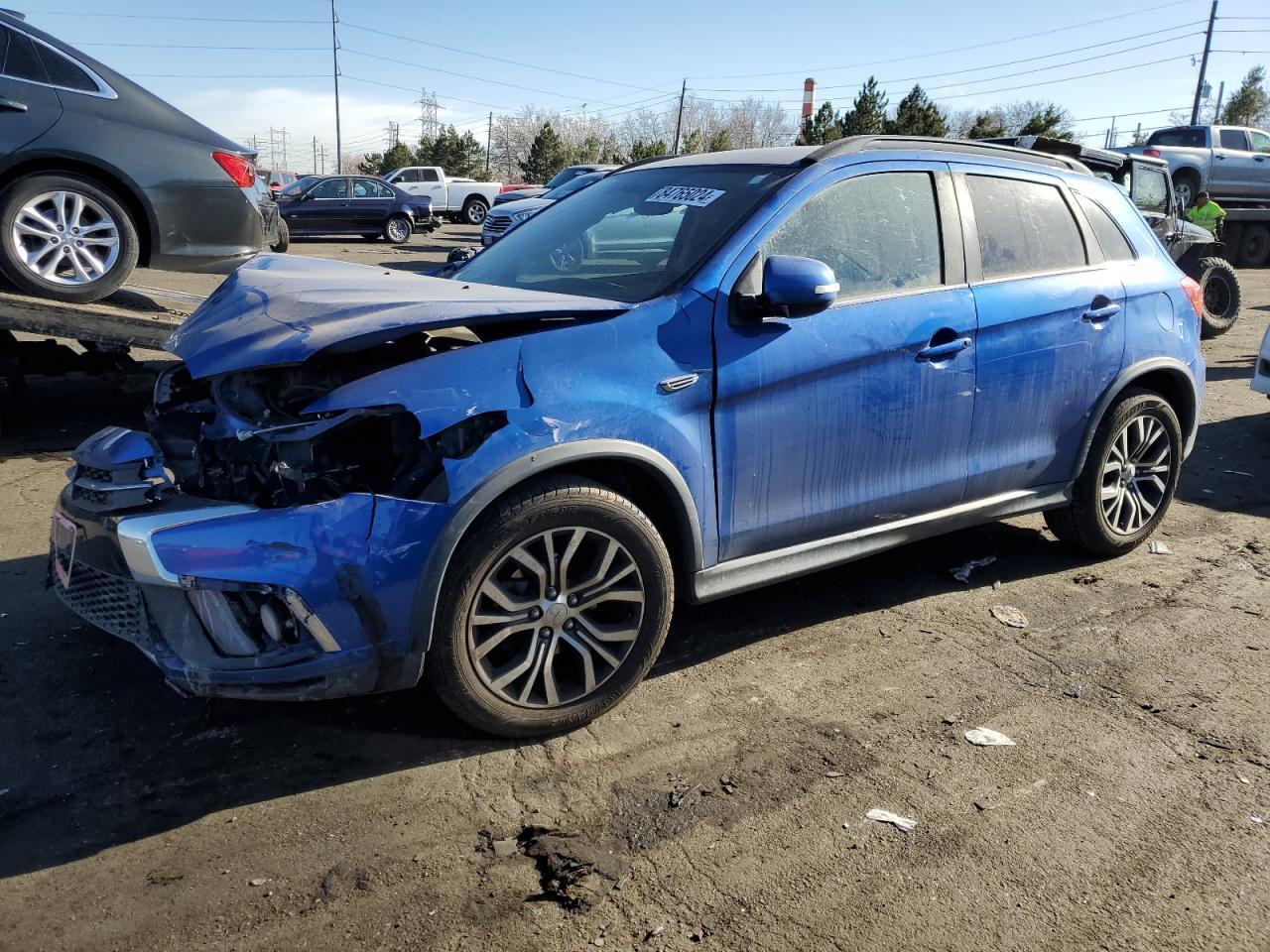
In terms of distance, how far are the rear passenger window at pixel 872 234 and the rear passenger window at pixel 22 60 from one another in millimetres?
4910

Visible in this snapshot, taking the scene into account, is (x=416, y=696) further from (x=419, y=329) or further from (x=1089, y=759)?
(x=1089, y=759)

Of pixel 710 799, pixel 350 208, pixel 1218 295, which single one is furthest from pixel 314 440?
pixel 350 208

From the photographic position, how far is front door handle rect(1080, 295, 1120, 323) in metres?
4.38

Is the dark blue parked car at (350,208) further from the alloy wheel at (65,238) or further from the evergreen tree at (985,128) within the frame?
the alloy wheel at (65,238)

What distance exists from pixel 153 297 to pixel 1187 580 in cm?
632

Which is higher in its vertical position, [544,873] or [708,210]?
[708,210]

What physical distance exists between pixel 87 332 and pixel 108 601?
341 cm

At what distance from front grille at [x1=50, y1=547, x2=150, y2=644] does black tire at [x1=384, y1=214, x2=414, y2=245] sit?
2402 cm

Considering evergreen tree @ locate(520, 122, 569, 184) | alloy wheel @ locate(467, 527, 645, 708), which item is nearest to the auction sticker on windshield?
alloy wheel @ locate(467, 527, 645, 708)

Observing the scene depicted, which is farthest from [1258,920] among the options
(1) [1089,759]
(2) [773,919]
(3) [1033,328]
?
(3) [1033,328]

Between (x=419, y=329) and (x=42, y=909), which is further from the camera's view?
(x=419, y=329)

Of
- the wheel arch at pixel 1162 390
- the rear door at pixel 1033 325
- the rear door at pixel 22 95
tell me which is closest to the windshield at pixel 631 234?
the rear door at pixel 1033 325

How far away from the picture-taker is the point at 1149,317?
4648 millimetres

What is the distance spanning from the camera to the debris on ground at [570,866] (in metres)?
2.51
